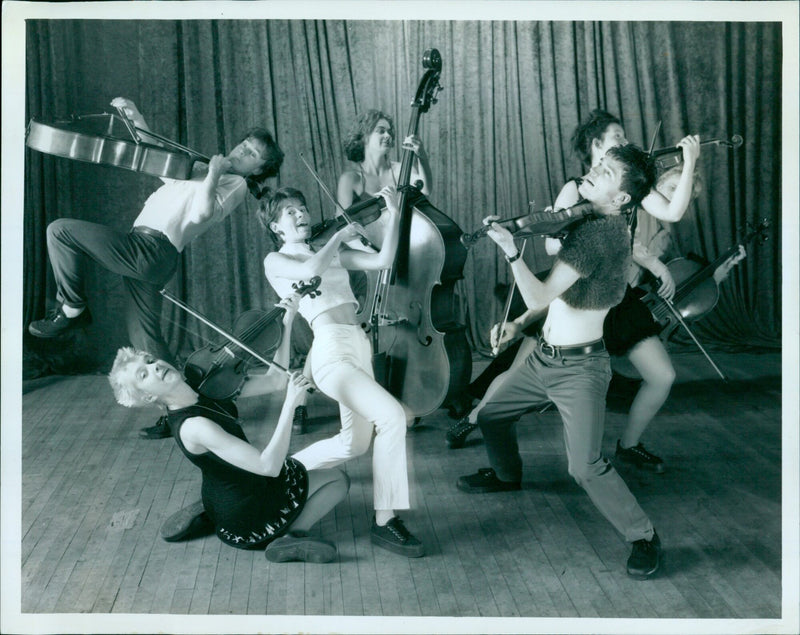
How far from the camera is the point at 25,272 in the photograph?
353 cm

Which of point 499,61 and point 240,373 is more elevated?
point 499,61

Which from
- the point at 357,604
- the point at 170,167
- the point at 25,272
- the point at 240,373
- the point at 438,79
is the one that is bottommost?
the point at 357,604

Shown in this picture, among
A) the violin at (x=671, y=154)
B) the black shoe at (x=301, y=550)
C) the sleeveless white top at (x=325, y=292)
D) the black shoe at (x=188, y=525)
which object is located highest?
the violin at (x=671, y=154)

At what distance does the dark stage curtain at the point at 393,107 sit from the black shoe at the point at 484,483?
0.54 m

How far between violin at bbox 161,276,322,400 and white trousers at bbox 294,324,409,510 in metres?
0.18

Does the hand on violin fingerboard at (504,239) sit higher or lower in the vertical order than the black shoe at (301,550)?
higher

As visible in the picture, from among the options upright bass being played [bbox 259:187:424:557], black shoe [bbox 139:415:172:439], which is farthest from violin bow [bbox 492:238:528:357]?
black shoe [bbox 139:415:172:439]

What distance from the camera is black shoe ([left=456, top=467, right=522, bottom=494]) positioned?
144 inches

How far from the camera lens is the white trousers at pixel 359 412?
3.36 metres

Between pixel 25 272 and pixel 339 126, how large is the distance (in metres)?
1.38

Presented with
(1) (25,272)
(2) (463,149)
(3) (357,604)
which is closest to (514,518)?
(3) (357,604)

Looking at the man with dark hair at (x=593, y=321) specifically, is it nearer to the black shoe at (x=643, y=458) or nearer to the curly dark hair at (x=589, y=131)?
the curly dark hair at (x=589, y=131)

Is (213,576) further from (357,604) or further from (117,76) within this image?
(117,76)

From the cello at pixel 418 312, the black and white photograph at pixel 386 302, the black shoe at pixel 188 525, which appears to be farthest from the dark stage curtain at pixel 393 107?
the black shoe at pixel 188 525
